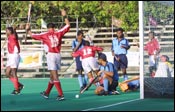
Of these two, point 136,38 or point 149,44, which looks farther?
point 136,38

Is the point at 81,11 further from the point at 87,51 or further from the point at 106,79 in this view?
the point at 106,79

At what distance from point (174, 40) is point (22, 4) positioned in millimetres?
23797

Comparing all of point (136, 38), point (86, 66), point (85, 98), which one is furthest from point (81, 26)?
point (85, 98)

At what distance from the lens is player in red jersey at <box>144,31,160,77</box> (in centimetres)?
1644

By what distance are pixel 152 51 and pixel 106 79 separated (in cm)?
190

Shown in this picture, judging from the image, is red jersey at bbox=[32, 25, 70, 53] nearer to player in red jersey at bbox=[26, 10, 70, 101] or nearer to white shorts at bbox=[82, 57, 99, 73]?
player in red jersey at bbox=[26, 10, 70, 101]

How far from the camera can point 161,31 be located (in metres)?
16.5

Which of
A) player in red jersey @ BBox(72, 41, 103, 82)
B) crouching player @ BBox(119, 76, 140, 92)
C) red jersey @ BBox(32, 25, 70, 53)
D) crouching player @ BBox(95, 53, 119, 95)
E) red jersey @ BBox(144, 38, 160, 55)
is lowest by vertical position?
crouching player @ BBox(119, 76, 140, 92)

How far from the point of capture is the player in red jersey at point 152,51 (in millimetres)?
16438

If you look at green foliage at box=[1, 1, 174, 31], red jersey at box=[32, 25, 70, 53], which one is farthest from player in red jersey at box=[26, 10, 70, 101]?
green foliage at box=[1, 1, 174, 31]

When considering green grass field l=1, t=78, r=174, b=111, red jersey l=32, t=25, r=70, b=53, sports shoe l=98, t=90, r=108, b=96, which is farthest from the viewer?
sports shoe l=98, t=90, r=108, b=96

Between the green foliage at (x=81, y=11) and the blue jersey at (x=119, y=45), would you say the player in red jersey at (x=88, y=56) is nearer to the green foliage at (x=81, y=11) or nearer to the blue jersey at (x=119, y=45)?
the blue jersey at (x=119, y=45)

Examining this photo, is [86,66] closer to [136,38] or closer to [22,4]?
[136,38]

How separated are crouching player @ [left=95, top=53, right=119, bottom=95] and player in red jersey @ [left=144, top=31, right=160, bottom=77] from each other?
166 cm
